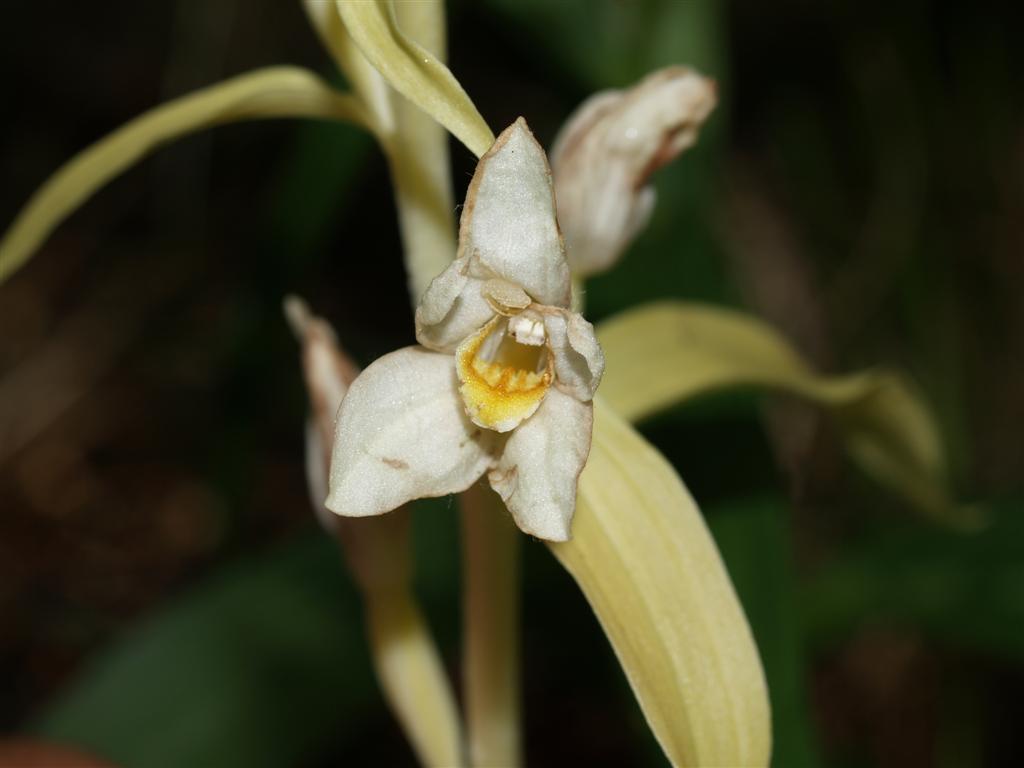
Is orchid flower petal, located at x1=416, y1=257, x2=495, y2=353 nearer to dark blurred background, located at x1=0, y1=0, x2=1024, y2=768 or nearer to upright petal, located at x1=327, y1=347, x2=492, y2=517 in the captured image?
upright petal, located at x1=327, y1=347, x2=492, y2=517

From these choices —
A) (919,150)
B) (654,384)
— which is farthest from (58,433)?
(654,384)

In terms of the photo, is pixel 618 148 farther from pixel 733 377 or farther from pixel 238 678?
pixel 238 678

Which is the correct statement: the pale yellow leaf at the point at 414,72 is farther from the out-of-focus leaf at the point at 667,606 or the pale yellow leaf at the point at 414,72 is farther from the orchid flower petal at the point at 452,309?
the out-of-focus leaf at the point at 667,606

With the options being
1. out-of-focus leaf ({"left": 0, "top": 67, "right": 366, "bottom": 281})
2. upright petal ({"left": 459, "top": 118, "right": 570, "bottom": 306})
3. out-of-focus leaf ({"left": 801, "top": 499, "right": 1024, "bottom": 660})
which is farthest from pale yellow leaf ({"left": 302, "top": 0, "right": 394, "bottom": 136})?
out-of-focus leaf ({"left": 801, "top": 499, "right": 1024, "bottom": 660})

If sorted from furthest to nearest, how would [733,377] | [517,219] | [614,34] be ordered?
[614,34] < [733,377] < [517,219]

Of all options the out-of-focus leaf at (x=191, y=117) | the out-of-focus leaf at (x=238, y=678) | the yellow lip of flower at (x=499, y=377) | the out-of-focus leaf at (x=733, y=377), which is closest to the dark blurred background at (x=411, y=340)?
the out-of-focus leaf at (x=238, y=678)

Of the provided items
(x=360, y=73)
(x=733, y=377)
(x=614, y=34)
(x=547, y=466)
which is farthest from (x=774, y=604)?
(x=614, y=34)
